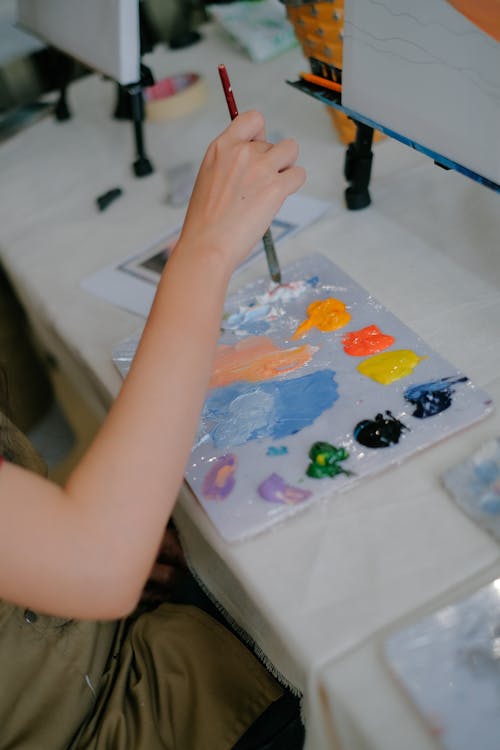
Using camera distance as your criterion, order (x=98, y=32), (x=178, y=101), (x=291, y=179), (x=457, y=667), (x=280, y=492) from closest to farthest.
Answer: (x=457, y=667)
(x=280, y=492)
(x=291, y=179)
(x=98, y=32)
(x=178, y=101)

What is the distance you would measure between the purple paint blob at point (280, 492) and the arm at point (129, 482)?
0.09 meters

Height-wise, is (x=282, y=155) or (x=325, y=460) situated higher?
(x=282, y=155)

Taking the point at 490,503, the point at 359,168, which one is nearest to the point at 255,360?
the point at 490,503

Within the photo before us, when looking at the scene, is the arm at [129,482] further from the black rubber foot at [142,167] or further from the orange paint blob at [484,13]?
the black rubber foot at [142,167]

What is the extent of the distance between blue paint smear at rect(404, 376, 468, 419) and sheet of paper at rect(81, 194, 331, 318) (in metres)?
Result: 0.36

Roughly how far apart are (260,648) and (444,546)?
198mm

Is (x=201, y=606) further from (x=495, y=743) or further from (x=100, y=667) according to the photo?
(x=495, y=743)

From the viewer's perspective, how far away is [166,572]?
84cm

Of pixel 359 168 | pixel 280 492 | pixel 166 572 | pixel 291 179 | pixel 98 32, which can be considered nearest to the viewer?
pixel 280 492

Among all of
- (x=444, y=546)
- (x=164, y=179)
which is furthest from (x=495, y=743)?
(x=164, y=179)

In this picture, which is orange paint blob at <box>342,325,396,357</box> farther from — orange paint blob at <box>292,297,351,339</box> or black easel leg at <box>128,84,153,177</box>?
black easel leg at <box>128,84,153,177</box>

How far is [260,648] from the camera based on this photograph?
616mm

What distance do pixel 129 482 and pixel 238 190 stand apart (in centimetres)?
31

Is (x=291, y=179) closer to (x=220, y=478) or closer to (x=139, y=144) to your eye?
(x=220, y=478)
